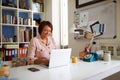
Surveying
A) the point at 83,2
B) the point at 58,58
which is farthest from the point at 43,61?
the point at 83,2

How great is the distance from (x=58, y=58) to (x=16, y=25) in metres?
2.38

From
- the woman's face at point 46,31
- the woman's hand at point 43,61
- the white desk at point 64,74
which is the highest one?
the woman's face at point 46,31

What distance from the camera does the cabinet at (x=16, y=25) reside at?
3.55 m

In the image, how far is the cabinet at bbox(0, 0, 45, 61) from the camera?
11.7 feet

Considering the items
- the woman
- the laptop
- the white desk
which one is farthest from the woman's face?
the white desk

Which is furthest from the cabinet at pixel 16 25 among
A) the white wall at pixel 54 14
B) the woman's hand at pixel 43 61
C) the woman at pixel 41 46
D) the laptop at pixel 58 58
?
the laptop at pixel 58 58

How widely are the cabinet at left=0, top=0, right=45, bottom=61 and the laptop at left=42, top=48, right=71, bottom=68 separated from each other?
2.18 m

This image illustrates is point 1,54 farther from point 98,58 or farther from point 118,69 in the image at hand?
point 118,69

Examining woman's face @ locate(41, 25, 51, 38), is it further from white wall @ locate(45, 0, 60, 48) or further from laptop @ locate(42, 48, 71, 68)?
white wall @ locate(45, 0, 60, 48)

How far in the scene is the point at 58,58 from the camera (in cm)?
161

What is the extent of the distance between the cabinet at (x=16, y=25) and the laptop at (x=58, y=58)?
7.16 ft

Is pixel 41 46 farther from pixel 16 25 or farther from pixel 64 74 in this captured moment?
pixel 16 25

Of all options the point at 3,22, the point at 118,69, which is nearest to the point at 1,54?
the point at 3,22

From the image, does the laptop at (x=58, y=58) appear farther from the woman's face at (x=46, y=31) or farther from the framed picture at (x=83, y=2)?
the framed picture at (x=83, y=2)
